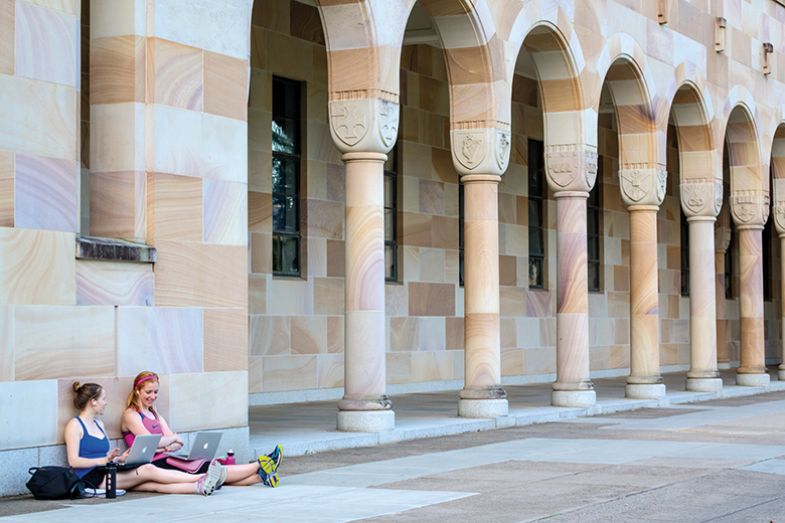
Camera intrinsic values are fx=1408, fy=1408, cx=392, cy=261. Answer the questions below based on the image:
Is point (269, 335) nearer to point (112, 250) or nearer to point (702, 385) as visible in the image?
point (112, 250)

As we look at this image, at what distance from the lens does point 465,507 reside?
11.0 metres

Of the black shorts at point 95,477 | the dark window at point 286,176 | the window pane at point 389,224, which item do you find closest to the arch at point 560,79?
the dark window at point 286,176

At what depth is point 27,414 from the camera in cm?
1189

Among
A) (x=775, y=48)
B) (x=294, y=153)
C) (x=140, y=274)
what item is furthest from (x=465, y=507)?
(x=775, y=48)

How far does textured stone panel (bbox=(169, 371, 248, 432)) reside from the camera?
13516 millimetres

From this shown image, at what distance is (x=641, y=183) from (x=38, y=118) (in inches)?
549

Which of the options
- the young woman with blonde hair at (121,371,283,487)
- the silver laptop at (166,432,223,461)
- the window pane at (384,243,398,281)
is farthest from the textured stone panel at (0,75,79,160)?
the window pane at (384,243,398,281)

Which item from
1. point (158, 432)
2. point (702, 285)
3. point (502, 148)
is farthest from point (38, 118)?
point (702, 285)

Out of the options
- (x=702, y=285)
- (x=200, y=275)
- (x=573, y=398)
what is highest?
(x=702, y=285)

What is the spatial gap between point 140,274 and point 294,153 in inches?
369

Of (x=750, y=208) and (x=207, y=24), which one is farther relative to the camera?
(x=750, y=208)

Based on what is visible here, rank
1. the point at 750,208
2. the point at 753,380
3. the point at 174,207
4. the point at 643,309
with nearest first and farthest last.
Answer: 1. the point at 174,207
2. the point at 643,309
3. the point at 753,380
4. the point at 750,208

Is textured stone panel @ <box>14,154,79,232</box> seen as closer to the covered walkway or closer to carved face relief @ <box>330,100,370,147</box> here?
the covered walkway

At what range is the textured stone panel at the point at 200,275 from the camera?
44.1ft
